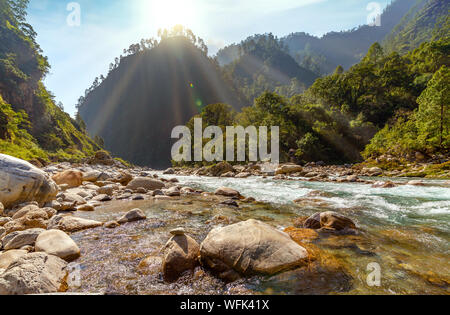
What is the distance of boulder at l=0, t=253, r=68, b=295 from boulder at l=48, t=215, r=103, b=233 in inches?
80.7

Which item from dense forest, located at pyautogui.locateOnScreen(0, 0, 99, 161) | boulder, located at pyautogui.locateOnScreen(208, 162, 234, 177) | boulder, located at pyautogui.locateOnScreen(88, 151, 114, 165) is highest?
dense forest, located at pyautogui.locateOnScreen(0, 0, 99, 161)

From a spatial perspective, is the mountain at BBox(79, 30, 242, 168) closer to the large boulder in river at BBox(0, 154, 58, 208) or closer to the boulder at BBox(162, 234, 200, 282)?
the large boulder in river at BBox(0, 154, 58, 208)

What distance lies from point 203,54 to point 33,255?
139 metres

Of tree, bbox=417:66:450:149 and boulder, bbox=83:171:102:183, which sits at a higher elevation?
tree, bbox=417:66:450:149

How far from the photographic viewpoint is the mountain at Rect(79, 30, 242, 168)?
10294 centimetres

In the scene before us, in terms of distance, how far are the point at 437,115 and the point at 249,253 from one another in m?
26.3

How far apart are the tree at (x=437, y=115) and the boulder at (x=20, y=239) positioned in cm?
2727

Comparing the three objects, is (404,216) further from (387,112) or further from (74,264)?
(387,112)

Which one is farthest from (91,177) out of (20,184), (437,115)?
(437,115)

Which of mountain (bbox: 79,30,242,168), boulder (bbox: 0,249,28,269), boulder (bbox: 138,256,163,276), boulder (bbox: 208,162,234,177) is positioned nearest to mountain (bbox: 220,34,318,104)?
mountain (bbox: 79,30,242,168)

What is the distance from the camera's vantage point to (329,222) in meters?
4.92

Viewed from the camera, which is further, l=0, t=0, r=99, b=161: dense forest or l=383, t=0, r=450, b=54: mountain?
l=383, t=0, r=450, b=54: mountain
